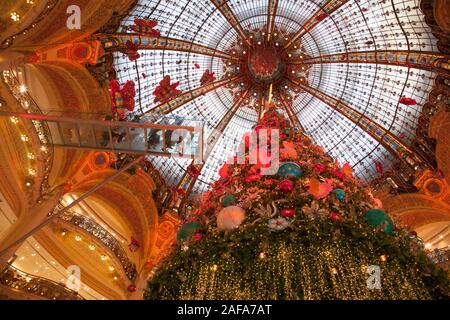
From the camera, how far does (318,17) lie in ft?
52.5

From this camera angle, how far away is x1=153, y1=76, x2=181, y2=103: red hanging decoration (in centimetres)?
1670

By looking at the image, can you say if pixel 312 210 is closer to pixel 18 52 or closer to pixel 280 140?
pixel 280 140

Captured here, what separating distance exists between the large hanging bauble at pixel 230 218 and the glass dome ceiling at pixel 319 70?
11.0 meters

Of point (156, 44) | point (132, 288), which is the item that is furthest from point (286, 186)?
point (156, 44)

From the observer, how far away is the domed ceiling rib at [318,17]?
15.3 m

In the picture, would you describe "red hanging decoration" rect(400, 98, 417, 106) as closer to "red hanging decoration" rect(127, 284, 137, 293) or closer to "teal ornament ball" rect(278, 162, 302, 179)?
"teal ornament ball" rect(278, 162, 302, 179)

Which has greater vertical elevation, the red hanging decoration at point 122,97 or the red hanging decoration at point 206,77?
the red hanging decoration at point 206,77

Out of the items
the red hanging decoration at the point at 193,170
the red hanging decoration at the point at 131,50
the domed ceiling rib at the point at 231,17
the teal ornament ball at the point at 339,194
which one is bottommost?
the teal ornament ball at the point at 339,194

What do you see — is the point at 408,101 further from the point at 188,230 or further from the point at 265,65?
the point at 188,230

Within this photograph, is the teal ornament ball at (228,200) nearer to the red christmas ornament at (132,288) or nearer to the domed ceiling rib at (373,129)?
the red christmas ornament at (132,288)

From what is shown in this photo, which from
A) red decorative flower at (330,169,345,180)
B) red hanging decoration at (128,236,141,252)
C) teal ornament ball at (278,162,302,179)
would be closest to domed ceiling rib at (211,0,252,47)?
red hanging decoration at (128,236,141,252)

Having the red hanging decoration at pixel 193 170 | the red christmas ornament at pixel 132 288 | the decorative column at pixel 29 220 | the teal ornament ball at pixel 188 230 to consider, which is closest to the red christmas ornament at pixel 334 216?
the teal ornament ball at pixel 188 230

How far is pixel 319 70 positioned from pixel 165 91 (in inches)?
306

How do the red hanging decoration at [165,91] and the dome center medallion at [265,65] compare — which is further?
the dome center medallion at [265,65]
